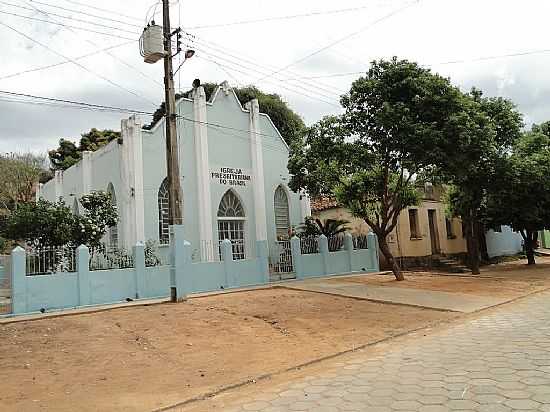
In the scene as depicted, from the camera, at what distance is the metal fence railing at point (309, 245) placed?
18.8 metres

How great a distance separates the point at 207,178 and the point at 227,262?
4.31 m

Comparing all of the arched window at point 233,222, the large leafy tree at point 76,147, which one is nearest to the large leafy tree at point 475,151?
the arched window at point 233,222

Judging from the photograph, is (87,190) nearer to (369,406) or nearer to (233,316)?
(233,316)

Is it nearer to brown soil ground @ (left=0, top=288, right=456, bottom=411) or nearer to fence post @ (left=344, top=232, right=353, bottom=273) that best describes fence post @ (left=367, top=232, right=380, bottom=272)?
fence post @ (left=344, top=232, right=353, bottom=273)

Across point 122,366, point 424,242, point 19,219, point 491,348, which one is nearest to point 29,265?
point 19,219

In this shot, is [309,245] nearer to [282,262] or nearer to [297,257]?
[297,257]

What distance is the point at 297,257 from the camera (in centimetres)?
1822

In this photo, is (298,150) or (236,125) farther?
(236,125)

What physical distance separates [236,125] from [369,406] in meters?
16.5

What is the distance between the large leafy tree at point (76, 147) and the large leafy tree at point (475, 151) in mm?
20273

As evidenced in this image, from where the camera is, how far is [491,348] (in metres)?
7.21

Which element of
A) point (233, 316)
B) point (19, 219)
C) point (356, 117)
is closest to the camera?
point (233, 316)

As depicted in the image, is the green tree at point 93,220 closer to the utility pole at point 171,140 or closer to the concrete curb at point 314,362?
the utility pole at point 171,140

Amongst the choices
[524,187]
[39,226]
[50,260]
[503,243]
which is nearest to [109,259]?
[50,260]
